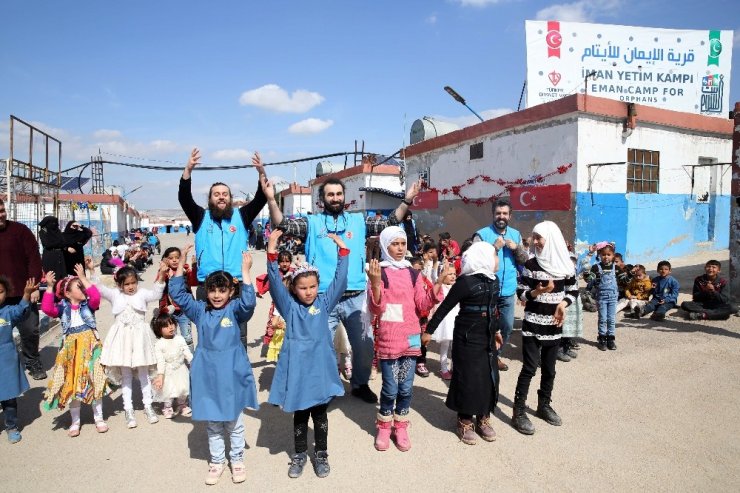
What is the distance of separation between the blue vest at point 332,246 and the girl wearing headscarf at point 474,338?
3.13 ft

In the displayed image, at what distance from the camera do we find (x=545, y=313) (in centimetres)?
378

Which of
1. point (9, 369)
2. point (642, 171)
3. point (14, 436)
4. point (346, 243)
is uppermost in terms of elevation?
point (642, 171)

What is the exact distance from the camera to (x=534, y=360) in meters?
3.78

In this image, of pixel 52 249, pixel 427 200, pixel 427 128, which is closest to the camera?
pixel 52 249

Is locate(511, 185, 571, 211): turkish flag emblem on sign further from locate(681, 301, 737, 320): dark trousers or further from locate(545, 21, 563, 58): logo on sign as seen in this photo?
locate(545, 21, 563, 58): logo on sign

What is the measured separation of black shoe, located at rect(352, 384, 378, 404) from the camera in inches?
171

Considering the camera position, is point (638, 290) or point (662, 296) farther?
point (638, 290)

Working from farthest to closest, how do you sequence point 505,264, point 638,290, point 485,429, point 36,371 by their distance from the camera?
point 638,290
point 36,371
point 505,264
point 485,429

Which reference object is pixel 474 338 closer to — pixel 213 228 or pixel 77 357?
pixel 213 228

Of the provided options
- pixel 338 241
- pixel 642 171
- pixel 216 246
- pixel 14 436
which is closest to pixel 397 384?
pixel 338 241

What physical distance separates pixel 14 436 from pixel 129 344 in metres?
1.09

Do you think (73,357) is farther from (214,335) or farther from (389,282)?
(389,282)

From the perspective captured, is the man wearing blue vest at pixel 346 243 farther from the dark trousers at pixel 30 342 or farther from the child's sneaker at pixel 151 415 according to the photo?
the dark trousers at pixel 30 342

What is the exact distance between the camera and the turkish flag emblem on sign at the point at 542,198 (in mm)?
10750
